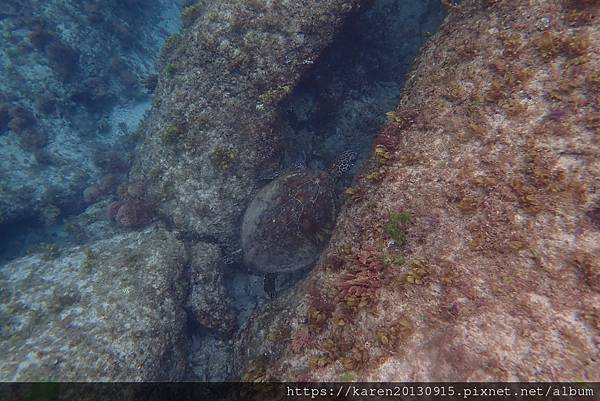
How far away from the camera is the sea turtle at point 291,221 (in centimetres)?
654

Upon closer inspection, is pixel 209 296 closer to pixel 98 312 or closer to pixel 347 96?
pixel 98 312

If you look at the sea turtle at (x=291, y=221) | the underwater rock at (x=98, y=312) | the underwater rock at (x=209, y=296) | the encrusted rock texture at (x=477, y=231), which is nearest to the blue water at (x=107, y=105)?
the underwater rock at (x=209, y=296)

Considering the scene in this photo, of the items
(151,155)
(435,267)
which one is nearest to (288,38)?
(151,155)

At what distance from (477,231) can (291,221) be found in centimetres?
371

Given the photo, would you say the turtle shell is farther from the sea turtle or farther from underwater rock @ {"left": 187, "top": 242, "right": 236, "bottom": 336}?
underwater rock @ {"left": 187, "top": 242, "right": 236, "bottom": 336}

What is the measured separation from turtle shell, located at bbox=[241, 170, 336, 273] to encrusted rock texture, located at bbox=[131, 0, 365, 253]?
4.09ft

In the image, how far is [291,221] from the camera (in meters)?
6.70

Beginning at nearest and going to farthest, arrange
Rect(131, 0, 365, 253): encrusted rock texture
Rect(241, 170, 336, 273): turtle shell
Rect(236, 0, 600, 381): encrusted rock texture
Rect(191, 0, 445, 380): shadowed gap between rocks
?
Rect(236, 0, 600, 381): encrusted rock texture < Rect(241, 170, 336, 273): turtle shell < Rect(131, 0, 365, 253): encrusted rock texture < Rect(191, 0, 445, 380): shadowed gap between rocks

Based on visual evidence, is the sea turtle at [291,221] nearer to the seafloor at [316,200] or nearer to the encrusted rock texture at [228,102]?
the seafloor at [316,200]

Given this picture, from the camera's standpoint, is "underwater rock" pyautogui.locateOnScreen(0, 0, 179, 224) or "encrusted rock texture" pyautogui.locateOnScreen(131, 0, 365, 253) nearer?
"encrusted rock texture" pyautogui.locateOnScreen(131, 0, 365, 253)

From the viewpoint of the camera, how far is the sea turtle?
6.54 metres

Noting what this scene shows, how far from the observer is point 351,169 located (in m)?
7.77

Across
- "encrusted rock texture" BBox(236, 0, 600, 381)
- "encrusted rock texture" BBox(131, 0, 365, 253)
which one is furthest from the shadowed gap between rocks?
"encrusted rock texture" BBox(236, 0, 600, 381)

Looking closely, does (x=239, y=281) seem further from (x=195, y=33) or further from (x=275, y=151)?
(x=195, y=33)
